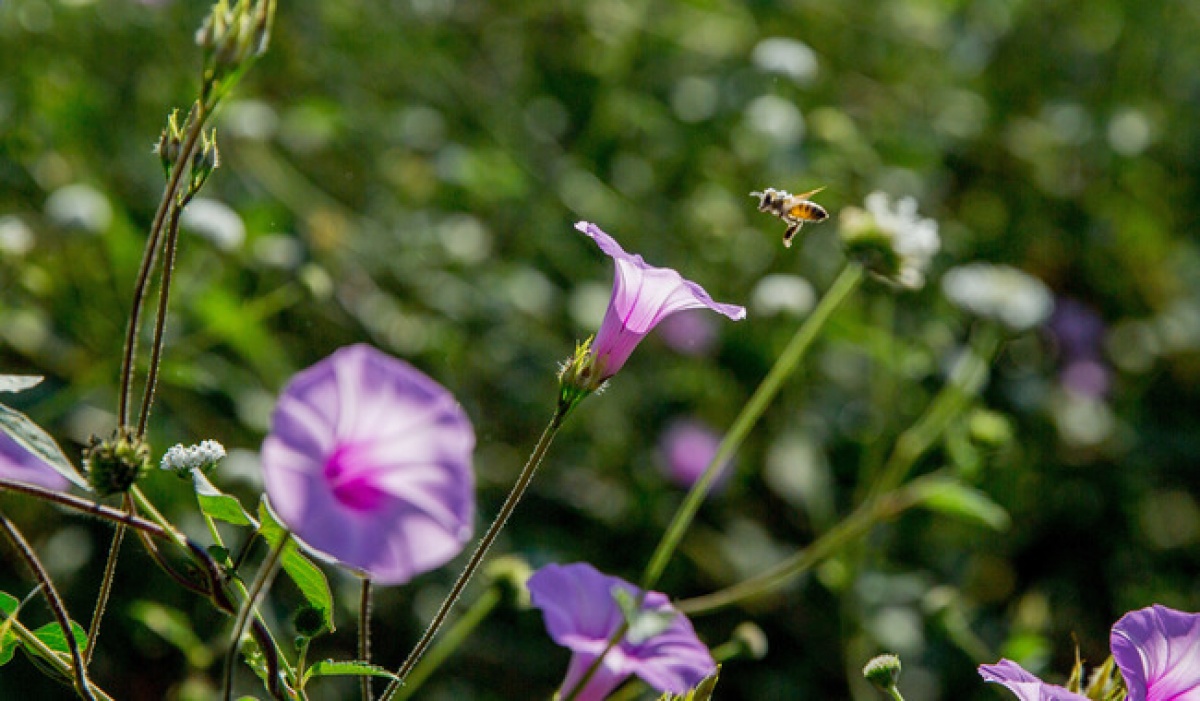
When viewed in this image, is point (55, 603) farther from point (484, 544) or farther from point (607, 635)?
point (607, 635)

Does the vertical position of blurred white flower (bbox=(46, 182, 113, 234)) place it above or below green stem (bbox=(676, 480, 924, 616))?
above

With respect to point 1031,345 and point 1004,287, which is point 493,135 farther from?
point 1031,345

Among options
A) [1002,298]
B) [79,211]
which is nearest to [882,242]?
[1002,298]

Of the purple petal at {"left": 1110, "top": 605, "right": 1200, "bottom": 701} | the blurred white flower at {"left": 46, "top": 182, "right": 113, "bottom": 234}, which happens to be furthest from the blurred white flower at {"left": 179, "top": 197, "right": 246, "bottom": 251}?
the purple petal at {"left": 1110, "top": 605, "right": 1200, "bottom": 701}

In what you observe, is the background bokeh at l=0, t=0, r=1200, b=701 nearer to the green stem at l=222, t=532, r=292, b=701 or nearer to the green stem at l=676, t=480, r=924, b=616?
the green stem at l=676, t=480, r=924, b=616

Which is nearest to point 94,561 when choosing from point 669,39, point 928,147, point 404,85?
point 404,85

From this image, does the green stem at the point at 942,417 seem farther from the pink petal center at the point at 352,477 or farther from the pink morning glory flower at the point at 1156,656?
the pink petal center at the point at 352,477
